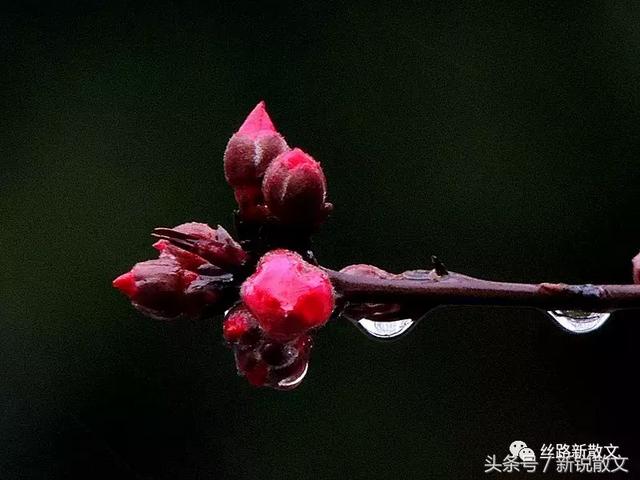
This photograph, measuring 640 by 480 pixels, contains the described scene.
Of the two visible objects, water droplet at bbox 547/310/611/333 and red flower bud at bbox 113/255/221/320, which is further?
water droplet at bbox 547/310/611/333

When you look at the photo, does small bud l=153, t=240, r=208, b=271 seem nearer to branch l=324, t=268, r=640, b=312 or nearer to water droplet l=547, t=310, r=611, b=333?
branch l=324, t=268, r=640, b=312

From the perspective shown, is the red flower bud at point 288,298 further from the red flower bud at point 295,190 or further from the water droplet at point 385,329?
the water droplet at point 385,329

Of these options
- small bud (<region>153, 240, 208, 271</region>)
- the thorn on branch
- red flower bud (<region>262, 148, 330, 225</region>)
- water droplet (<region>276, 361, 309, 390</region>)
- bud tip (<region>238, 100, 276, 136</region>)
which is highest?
bud tip (<region>238, 100, 276, 136</region>)

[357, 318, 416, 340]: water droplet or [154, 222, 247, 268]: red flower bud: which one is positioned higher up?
[357, 318, 416, 340]: water droplet

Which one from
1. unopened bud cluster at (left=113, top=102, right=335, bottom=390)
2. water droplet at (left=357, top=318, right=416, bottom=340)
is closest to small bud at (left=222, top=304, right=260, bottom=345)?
unopened bud cluster at (left=113, top=102, right=335, bottom=390)

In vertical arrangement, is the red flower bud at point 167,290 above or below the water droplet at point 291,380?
above

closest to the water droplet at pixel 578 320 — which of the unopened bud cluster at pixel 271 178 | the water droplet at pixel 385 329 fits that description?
the water droplet at pixel 385 329

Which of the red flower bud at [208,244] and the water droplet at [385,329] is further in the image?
the water droplet at [385,329]
